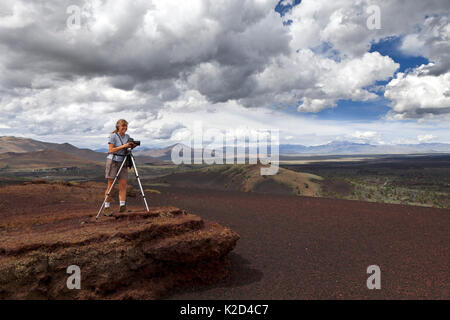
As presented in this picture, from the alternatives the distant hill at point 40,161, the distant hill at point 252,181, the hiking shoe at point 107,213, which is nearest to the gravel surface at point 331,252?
the hiking shoe at point 107,213

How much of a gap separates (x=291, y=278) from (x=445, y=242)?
604cm

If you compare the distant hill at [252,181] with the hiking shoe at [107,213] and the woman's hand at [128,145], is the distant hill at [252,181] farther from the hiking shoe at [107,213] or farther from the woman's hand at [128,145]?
the woman's hand at [128,145]

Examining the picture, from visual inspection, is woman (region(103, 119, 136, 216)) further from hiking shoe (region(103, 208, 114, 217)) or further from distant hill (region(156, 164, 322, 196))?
distant hill (region(156, 164, 322, 196))

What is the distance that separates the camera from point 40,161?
151250mm

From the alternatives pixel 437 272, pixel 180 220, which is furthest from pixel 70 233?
pixel 437 272

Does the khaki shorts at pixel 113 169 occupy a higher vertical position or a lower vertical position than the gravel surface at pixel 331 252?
higher

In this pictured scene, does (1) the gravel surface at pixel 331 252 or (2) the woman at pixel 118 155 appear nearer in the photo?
(1) the gravel surface at pixel 331 252

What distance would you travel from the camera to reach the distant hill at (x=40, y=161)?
5443 inches
